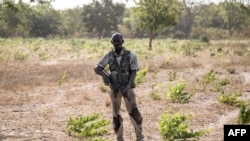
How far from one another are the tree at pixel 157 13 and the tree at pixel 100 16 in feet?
136

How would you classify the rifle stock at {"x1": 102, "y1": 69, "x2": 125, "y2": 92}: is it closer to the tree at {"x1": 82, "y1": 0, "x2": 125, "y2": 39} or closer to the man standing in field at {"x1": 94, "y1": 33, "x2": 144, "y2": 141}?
the man standing in field at {"x1": 94, "y1": 33, "x2": 144, "y2": 141}

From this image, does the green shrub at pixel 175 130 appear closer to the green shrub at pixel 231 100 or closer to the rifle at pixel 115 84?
the rifle at pixel 115 84

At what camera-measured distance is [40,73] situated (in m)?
15.0

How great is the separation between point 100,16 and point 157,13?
141 ft

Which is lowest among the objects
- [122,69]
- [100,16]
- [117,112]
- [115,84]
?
[117,112]

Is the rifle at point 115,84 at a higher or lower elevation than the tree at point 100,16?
lower

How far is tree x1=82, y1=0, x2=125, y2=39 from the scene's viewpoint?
6756cm

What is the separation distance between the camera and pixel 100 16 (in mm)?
67562

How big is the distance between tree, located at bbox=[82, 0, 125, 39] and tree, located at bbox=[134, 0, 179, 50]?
41479mm

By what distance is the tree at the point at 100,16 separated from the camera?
67562 mm

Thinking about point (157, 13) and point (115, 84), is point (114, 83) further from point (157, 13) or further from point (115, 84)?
point (157, 13)

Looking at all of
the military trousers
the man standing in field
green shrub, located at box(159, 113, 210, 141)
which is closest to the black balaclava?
the man standing in field

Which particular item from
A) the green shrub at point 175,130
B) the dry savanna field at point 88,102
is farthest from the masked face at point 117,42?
the dry savanna field at point 88,102

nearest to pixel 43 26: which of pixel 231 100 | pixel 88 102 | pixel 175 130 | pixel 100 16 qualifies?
pixel 100 16
